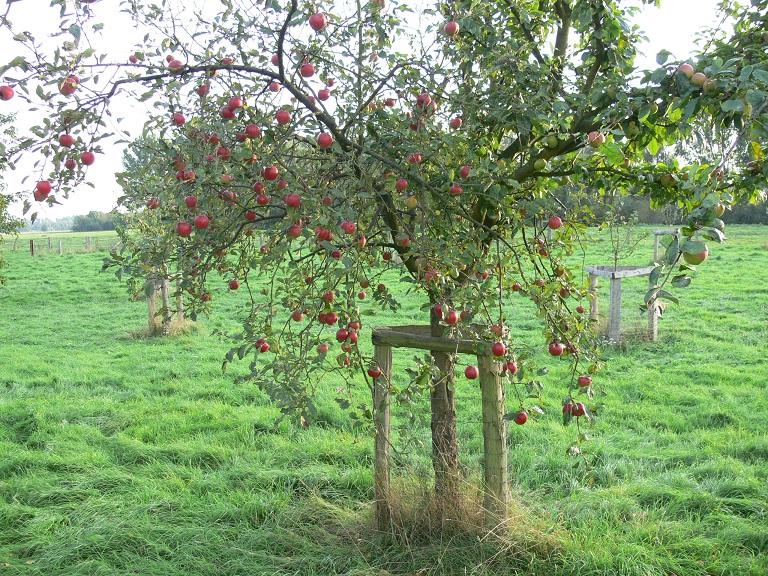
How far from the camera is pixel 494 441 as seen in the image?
328cm

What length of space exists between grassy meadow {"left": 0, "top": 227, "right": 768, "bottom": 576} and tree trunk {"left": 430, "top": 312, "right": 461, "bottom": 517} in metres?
0.13

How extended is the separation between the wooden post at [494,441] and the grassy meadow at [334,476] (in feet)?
0.38

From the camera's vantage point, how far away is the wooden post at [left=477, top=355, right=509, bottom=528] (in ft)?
10.6

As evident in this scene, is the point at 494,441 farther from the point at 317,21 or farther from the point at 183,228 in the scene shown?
the point at 317,21

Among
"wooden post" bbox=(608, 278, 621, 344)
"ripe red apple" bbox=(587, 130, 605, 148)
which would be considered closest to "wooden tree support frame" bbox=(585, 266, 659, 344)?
"wooden post" bbox=(608, 278, 621, 344)

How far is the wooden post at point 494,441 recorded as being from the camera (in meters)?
3.24

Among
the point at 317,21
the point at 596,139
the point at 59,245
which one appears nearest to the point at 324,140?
the point at 317,21

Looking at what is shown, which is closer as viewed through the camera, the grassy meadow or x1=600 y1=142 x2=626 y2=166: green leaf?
x1=600 y1=142 x2=626 y2=166: green leaf

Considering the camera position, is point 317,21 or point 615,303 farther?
point 615,303

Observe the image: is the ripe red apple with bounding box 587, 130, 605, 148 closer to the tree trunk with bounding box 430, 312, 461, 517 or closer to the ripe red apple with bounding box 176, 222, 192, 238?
the tree trunk with bounding box 430, 312, 461, 517

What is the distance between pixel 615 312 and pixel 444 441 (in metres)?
5.29

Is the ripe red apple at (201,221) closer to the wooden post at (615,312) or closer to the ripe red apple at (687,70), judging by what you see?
the ripe red apple at (687,70)

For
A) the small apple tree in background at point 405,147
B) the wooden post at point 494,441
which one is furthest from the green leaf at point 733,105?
the wooden post at point 494,441

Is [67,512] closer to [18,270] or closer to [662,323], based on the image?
[662,323]
